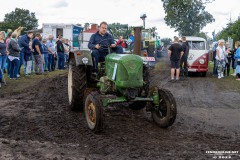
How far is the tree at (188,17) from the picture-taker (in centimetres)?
5522

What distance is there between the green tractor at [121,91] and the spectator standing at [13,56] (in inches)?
218

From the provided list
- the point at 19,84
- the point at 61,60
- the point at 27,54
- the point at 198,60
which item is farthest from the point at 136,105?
the point at 61,60

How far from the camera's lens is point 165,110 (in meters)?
6.27

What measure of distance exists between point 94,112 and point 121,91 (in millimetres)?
791

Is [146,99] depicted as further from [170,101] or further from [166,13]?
[166,13]

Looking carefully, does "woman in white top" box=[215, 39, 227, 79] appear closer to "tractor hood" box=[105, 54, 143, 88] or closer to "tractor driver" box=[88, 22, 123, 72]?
"tractor driver" box=[88, 22, 123, 72]

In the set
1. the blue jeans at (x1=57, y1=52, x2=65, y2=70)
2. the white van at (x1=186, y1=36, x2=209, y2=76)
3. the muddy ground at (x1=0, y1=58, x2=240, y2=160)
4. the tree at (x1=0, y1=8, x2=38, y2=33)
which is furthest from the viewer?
the tree at (x1=0, y1=8, x2=38, y2=33)

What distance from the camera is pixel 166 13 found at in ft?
188

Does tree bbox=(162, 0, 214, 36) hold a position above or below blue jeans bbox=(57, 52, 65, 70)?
above

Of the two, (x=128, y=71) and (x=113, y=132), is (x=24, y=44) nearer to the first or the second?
(x=128, y=71)

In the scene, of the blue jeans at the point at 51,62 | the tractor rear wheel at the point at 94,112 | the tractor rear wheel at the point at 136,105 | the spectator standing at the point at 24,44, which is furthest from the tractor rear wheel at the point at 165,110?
the blue jeans at the point at 51,62

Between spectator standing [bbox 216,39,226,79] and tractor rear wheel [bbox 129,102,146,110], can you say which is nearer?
tractor rear wheel [bbox 129,102,146,110]

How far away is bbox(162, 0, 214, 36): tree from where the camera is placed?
55219 mm

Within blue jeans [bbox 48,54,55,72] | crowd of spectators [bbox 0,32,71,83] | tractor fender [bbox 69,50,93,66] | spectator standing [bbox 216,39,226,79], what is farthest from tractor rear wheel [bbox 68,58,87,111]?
blue jeans [bbox 48,54,55,72]
